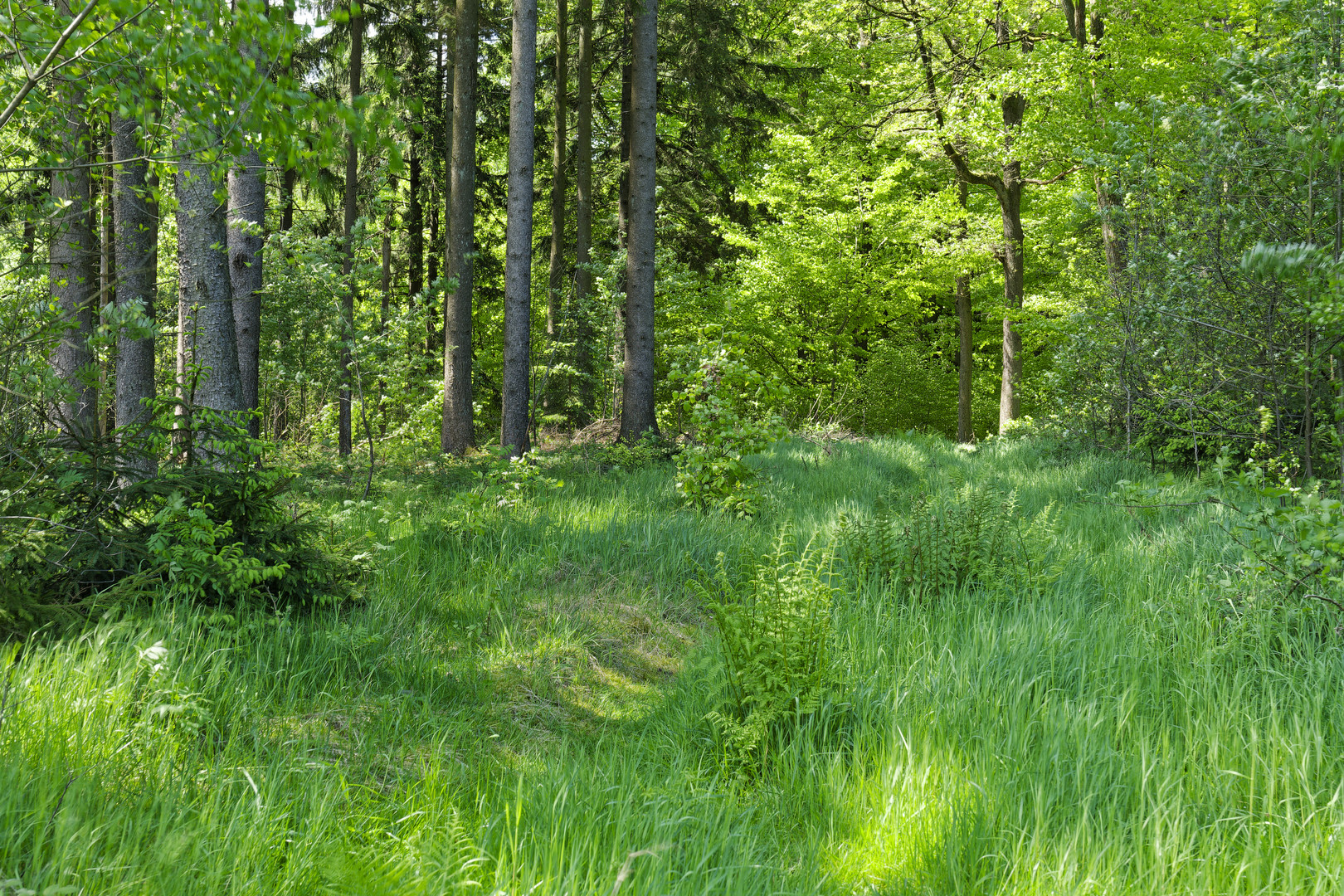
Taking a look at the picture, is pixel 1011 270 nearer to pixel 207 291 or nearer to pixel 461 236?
pixel 461 236

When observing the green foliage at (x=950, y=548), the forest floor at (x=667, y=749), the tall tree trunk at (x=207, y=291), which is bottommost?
the forest floor at (x=667, y=749)

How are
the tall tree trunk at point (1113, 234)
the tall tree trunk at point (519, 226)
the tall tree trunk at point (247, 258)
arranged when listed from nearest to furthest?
the tall tree trunk at point (247, 258)
the tall tree trunk at point (1113, 234)
the tall tree trunk at point (519, 226)

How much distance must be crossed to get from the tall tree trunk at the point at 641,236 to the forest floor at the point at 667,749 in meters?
5.86

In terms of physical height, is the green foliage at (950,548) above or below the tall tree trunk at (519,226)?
below

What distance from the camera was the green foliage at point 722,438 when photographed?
7.01m

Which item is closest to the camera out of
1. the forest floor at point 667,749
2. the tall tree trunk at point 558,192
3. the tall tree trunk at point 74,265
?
the forest floor at point 667,749

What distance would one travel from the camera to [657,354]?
62.0 feet

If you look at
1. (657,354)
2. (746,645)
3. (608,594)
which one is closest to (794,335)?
(657,354)

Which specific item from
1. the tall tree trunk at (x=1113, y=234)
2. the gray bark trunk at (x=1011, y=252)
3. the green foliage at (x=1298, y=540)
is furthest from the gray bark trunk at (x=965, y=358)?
the green foliage at (x=1298, y=540)

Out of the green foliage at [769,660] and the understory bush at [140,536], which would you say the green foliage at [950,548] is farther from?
the understory bush at [140,536]

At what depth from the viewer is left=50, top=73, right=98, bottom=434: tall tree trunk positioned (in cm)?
339

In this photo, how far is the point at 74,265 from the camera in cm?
513

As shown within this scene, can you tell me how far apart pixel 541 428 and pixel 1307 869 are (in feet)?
49.3

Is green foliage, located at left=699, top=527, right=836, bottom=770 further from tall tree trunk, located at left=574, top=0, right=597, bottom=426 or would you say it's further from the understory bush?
tall tree trunk, located at left=574, top=0, right=597, bottom=426
